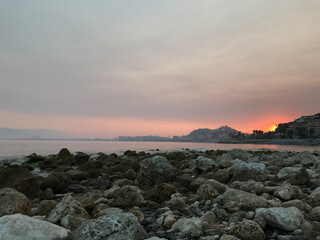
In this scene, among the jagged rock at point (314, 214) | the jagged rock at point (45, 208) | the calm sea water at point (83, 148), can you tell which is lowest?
the calm sea water at point (83, 148)

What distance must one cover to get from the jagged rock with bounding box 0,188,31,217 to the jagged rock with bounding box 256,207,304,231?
183 inches

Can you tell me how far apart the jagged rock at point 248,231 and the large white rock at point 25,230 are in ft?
8.49

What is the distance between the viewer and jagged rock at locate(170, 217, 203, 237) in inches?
148

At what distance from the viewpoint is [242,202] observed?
4730 mm

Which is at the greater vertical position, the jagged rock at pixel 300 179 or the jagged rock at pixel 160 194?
the jagged rock at pixel 300 179

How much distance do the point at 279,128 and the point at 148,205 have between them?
195979mm

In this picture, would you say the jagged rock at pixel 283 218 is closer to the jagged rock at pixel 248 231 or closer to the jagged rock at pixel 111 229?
the jagged rock at pixel 248 231

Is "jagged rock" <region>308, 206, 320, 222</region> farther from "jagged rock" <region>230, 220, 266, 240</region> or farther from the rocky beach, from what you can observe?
"jagged rock" <region>230, 220, 266, 240</region>

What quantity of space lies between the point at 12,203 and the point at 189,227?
357cm

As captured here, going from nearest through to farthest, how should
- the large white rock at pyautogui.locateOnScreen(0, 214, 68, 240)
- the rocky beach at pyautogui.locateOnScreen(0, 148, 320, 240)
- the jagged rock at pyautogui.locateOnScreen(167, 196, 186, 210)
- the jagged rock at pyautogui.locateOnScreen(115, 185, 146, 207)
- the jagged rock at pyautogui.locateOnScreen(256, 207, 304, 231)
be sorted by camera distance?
1. the large white rock at pyautogui.locateOnScreen(0, 214, 68, 240)
2. the rocky beach at pyautogui.locateOnScreen(0, 148, 320, 240)
3. the jagged rock at pyautogui.locateOnScreen(256, 207, 304, 231)
4. the jagged rock at pyautogui.locateOnScreen(167, 196, 186, 210)
5. the jagged rock at pyautogui.locateOnScreen(115, 185, 146, 207)

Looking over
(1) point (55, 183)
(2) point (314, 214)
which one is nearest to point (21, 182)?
(1) point (55, 183)

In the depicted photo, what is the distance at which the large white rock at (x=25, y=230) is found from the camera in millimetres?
3043

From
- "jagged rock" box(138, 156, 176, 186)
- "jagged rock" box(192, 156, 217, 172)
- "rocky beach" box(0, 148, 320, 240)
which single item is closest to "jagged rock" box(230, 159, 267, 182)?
"rocky beach" box(0, 148, 320, 240)

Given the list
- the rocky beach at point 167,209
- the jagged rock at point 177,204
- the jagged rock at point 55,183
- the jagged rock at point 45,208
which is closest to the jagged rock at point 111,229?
the rocky beach at point 167,209
